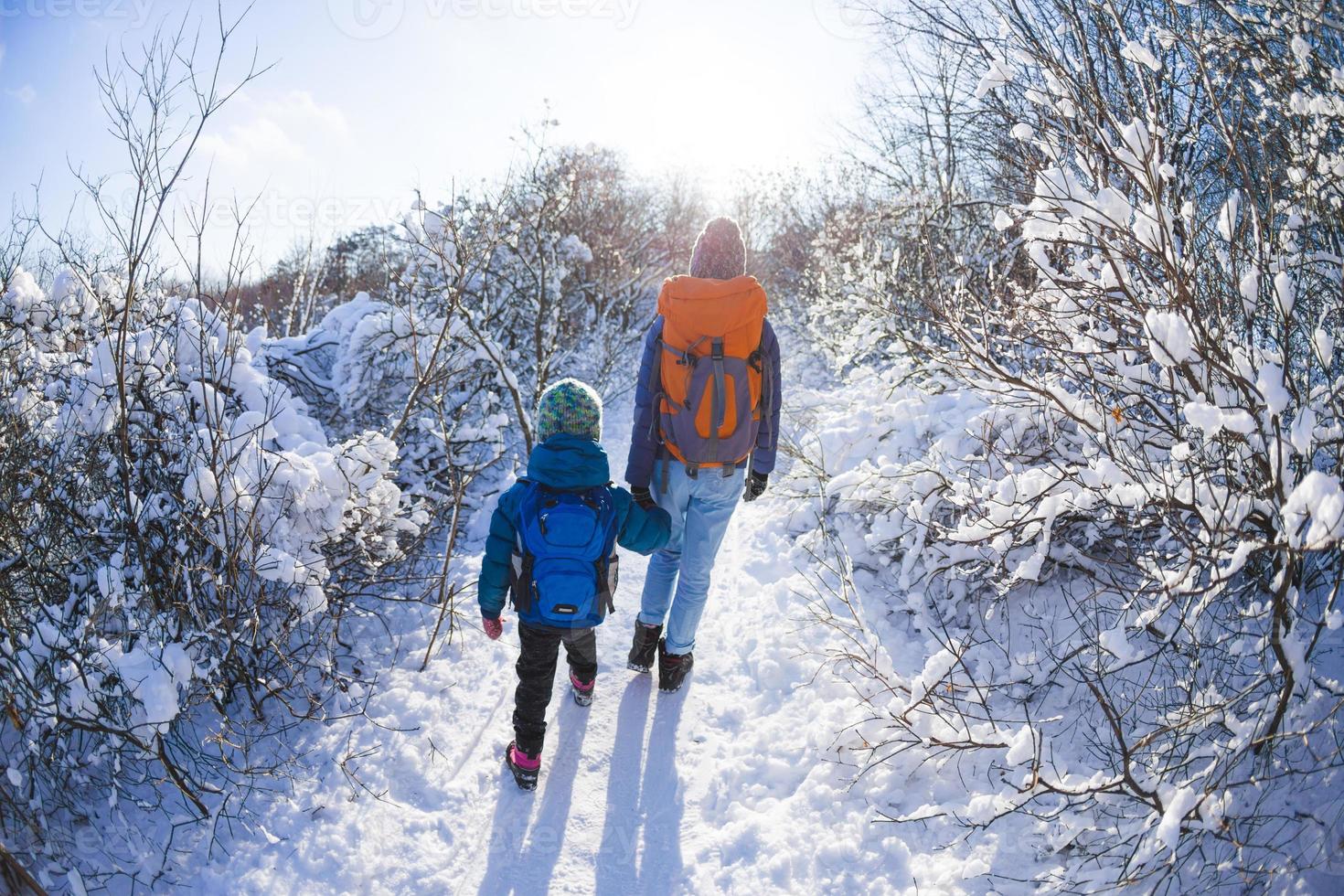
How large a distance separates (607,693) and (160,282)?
2973 mm

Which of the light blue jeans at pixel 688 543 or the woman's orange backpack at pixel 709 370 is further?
the light blue jeans at pixel 688 543

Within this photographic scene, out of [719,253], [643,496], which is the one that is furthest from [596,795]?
[719,253]

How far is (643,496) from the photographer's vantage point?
3.11 m

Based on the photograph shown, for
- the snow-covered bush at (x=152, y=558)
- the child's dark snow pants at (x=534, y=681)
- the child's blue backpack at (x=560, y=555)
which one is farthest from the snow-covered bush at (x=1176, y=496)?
the snow-covered bush at (x=152, y=558)

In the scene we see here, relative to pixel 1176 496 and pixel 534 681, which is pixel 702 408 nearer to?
pixel 534 681

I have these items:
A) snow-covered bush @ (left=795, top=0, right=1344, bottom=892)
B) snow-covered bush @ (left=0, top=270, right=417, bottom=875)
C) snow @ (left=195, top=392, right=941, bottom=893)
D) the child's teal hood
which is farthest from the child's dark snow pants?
snow-covered bush @ (left=795, top=0, right=1344, bottom=892)

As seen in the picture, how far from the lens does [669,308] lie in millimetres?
2873

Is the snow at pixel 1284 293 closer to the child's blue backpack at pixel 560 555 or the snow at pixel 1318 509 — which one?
the snow at pixel 1318 509

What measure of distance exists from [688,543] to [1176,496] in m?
1.90

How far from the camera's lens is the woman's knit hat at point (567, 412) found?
2619mm

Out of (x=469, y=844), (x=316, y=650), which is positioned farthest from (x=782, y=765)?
(x=316, y=650)

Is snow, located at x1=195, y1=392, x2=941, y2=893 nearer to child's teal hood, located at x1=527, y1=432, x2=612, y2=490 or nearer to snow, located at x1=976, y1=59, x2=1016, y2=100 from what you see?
child's teal hood, located at x1=527, y1=432, x2=612, y2=490

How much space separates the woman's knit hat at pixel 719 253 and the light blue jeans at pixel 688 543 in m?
0.88

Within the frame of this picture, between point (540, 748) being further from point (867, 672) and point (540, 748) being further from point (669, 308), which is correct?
point (669, 308)
